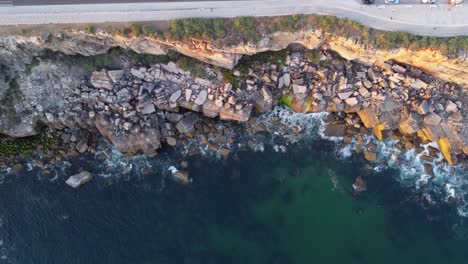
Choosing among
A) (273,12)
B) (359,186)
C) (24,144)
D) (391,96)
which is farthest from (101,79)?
(391,96)

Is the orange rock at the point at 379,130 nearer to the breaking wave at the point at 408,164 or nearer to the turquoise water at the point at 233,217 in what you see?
the breaking wave at the point at 408,164

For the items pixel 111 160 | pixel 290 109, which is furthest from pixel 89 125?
pixel 290 109

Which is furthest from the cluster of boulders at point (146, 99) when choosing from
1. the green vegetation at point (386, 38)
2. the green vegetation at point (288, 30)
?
the green vegetation at point (386, 38)

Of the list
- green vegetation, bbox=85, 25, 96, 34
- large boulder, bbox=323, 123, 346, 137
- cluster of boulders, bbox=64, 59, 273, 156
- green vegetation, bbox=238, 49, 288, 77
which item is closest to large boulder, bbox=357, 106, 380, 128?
large boulder, bbox=323, 123, 346, 137

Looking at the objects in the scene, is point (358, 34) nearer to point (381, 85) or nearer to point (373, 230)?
point (381, 85)

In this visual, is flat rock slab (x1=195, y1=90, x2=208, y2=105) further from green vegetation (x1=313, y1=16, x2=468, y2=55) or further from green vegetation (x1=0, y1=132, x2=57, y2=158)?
green vegetation (x1=0, y1=132, x2=57, y2=158)

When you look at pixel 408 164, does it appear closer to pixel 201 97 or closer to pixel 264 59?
pixel 264 59

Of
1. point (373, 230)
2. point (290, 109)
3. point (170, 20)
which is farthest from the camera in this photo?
point (290, 109)
